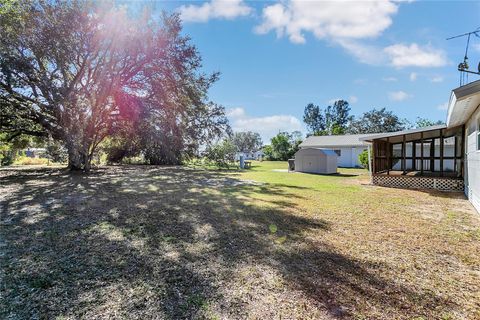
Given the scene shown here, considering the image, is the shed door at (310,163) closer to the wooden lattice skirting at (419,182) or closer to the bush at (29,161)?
the wooden lattice skirting at (419,182)

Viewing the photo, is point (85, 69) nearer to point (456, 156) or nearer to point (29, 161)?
point (29, 161)

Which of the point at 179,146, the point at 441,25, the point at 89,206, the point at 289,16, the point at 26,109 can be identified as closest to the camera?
the point at 89,206

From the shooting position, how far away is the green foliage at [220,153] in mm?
23516

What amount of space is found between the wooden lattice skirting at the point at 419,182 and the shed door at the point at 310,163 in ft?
21.0

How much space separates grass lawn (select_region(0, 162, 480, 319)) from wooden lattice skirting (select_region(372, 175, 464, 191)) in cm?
500

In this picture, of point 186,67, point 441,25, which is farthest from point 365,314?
point 186,67

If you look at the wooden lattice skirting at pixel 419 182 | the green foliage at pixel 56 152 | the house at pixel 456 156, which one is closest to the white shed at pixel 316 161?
the house at pixel 456 156

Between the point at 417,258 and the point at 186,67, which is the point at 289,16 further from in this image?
the point at 417,258

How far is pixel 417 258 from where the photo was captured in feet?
11.7

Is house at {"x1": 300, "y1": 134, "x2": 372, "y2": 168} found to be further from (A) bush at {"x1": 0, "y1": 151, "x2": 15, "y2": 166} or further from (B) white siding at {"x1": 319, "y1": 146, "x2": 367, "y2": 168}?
(A) bush at {"x1": 0, "y1": 151, "x2": 15, "y2": 166}

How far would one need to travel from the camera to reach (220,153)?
23.5 meters

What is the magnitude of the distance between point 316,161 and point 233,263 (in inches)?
632

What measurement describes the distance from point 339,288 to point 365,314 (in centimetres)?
44

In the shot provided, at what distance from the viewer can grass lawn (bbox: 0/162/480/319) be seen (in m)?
2.36
